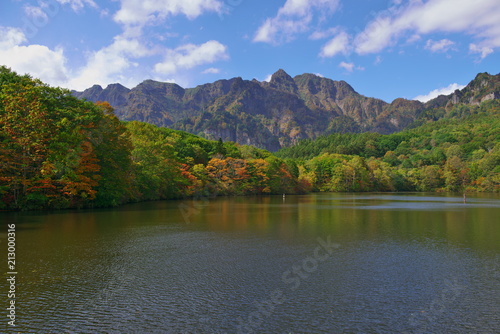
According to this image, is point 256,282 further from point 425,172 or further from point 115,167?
point 425,172

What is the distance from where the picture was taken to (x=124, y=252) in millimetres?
19297

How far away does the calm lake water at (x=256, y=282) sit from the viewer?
10086 mm

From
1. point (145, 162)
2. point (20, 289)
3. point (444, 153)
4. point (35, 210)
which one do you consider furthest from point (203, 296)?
point (444, 153)

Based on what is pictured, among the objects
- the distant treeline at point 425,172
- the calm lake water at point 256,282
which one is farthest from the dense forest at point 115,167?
the calm lake water at point 256,282

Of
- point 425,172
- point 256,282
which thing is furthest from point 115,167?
point 425,172

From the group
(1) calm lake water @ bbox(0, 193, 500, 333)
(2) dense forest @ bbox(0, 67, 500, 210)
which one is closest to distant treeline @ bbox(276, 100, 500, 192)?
(2) dense forest @ bbox(0, 67, 500, 210)

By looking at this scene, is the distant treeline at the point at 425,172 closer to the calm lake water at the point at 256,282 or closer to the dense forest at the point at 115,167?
the dense forest at the point at 115,167

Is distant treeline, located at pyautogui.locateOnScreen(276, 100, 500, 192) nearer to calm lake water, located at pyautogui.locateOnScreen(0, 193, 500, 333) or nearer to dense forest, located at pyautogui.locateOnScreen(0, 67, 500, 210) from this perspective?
dense forest, located at pyautogui.locateOnScreen(0, 67, 500, 210)

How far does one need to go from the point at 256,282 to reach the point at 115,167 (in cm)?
3934

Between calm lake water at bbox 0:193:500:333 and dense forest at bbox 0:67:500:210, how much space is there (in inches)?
694

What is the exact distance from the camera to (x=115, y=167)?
47969 mm

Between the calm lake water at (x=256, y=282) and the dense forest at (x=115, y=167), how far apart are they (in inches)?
694

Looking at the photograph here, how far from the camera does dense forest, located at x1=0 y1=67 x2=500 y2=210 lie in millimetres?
38438

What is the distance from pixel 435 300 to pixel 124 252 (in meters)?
15.4
